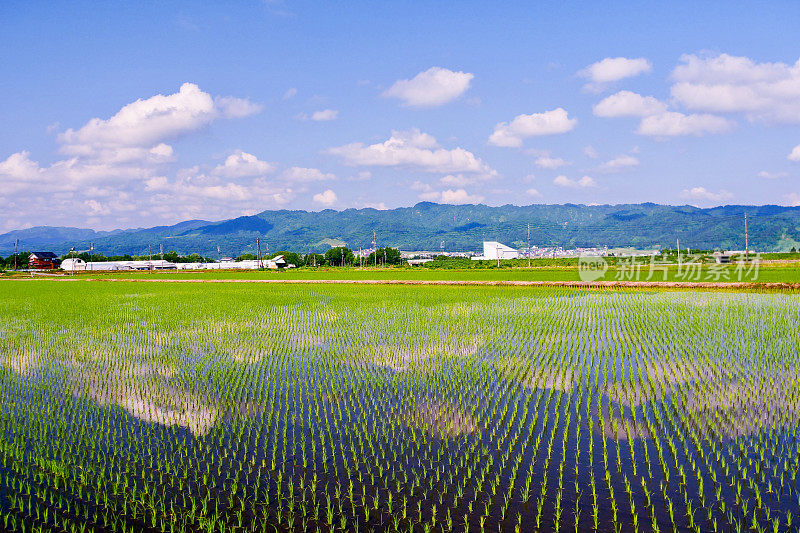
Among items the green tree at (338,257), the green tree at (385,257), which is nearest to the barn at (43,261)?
the green tree at (338,257)

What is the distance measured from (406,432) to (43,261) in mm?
102244

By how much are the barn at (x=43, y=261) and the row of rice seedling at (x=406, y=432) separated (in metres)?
90.2

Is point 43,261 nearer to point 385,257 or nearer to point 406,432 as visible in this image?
point 385,257

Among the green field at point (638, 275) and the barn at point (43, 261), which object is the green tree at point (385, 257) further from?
the barn at point (43, 261)

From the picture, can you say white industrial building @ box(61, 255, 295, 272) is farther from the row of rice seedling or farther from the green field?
the row of rice seedling

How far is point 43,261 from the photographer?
295 feet

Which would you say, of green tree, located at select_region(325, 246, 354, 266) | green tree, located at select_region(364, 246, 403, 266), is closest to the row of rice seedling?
green tree, located at select_region(364, 246, 403, 266)

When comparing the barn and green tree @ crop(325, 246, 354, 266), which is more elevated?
the barn

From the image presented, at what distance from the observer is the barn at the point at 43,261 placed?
87438mm

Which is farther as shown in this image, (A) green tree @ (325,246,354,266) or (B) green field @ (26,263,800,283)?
(A) green tree @ (325,246,354,266)

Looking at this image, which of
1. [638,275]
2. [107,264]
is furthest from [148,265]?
[638,275]

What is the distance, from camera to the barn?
87.4 m

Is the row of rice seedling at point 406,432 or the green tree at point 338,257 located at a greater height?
the green tree at point 338,257

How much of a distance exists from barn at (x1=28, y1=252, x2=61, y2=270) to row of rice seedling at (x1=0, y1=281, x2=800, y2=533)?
296 ft
